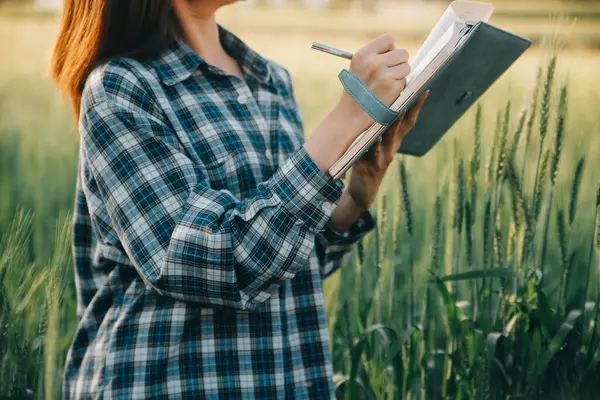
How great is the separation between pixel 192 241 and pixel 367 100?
0.91 ft

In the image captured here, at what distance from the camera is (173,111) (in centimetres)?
92

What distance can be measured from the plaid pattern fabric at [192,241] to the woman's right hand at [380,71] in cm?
9

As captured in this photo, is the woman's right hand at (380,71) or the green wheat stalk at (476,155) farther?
the green wheat stalk at (476,155)

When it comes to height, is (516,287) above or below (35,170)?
below

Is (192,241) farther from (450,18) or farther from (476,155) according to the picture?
(476,155)

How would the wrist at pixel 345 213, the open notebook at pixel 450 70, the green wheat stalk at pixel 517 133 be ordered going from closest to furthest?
the open notebook at pixel 450 70 → the wrist at pixel 345 213 → the green wheat stalk at pixel 517 133

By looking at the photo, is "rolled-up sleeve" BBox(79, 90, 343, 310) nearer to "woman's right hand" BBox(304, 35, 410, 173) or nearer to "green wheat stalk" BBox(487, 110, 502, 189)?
"woman's right hand" BBox(304, 35, 410, 173)

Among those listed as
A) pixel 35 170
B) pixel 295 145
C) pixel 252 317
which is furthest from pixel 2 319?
pixel 35 170

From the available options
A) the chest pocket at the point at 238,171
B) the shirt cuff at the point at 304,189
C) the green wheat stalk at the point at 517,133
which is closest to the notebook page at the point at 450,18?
the shirt cuff at the point at 304,189

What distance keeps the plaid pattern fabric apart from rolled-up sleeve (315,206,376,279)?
66mm

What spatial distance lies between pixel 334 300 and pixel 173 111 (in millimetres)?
621

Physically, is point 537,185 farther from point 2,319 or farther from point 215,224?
point 2,319

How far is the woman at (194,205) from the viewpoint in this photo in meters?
0.82

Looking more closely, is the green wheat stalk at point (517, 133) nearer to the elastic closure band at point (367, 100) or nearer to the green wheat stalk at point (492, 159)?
the green wheat stalk at point (492, 159)
